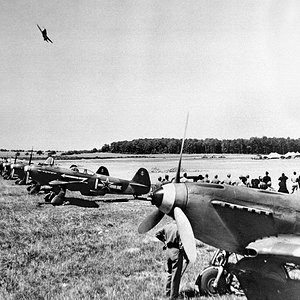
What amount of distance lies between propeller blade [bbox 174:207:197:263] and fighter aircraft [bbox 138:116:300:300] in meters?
0.02

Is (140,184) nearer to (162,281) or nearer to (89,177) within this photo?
(89,177)

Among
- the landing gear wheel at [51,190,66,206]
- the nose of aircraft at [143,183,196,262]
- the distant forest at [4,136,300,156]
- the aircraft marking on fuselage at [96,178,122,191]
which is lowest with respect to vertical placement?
the landing gear wheel at [51,190,66,206]

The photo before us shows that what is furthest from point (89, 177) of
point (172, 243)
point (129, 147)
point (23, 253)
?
point (129, 147)

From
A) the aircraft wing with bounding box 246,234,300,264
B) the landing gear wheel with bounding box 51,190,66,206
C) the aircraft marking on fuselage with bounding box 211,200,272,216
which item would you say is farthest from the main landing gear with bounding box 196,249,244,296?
the landing gear wheel with bounding box 51,190,66,206

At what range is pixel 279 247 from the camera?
493 cm

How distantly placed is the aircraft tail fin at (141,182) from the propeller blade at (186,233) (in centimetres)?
1492

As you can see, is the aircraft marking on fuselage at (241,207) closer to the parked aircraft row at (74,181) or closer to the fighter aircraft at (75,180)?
the parked aircraft row at (74,181)

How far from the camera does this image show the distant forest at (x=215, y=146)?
106m

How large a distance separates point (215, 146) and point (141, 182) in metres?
94.1

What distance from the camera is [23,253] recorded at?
784 centimetres

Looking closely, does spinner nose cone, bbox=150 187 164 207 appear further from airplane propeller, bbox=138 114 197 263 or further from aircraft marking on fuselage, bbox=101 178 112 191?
aircraft marking on fuselage, bbox=101 178 112 191

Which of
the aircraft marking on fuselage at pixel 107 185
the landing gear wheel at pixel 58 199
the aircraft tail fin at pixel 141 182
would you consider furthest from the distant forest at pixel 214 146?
the landing gear wheel at pixel 58 199

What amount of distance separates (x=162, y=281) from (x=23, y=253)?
3.68 meters

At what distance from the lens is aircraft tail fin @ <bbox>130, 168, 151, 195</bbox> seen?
19812mm
